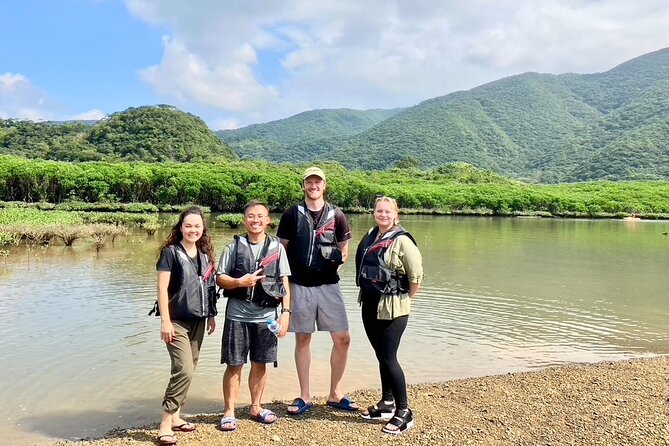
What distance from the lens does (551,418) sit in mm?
5059

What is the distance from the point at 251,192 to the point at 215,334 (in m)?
50.8

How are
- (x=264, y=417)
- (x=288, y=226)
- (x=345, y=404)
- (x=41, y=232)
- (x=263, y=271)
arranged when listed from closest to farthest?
1. (x=263, y=271)
2. (x=264, y=417)
3. (x=288, y=226)
4. (x=345, y=404)
5. (x=41, y=232)

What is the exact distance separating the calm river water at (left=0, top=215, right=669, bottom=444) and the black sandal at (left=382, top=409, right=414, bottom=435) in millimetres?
2063

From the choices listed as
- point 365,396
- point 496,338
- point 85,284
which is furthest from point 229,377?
point 85,284

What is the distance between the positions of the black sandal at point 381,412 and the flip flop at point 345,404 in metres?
0.20

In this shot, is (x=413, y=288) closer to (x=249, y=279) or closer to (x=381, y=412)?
(x=381, y=412)

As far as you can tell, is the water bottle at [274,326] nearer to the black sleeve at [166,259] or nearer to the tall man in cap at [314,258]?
the tall man in cap at [314,258]

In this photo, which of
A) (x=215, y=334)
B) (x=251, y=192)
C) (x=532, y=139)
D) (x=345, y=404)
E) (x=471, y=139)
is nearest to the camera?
(x=345, y=404)

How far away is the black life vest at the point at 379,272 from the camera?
4723 mm

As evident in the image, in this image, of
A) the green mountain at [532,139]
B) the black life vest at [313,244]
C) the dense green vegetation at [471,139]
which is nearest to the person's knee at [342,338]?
the black life vest at [313,244]

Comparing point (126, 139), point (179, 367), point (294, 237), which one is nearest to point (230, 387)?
point (179, 367)

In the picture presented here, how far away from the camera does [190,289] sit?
448cm

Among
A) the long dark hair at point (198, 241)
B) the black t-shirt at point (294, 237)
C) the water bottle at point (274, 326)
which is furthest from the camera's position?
the black t-shirt at point (294, 237)

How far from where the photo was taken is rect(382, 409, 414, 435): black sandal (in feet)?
15.3
